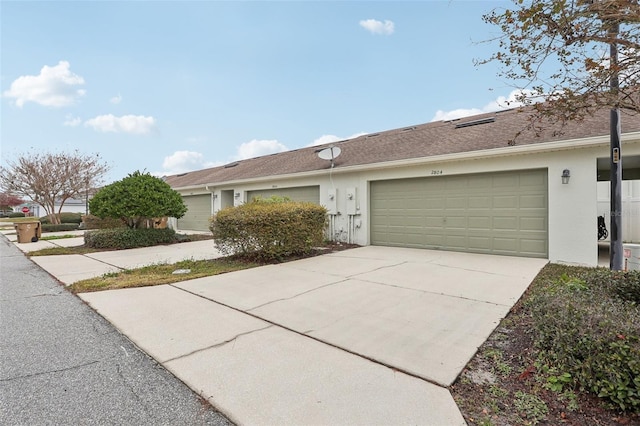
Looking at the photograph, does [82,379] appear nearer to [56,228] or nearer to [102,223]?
[102,223]

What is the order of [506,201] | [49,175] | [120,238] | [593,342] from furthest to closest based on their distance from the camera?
[49,175], [120,238], [506,201], [593,342]

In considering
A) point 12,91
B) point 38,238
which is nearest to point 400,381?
point 12,91

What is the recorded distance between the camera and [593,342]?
7.36ft

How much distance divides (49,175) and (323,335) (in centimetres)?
2416

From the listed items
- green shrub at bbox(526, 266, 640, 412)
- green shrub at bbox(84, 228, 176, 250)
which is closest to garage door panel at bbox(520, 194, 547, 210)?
green shrub at bbox(526, 266, 640, 412)

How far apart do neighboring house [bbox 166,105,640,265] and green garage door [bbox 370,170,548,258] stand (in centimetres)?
2

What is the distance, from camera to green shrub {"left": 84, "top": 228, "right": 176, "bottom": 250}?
36.1 ft

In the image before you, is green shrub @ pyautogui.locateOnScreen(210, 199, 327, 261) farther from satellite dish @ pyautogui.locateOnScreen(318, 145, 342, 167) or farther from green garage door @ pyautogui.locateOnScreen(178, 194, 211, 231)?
green garage door @ pyautogui.locateOnScreen(178, 194, 211, 231)

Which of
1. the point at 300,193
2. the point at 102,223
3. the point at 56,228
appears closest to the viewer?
the point at 300,193

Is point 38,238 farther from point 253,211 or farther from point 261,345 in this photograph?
point 261,345

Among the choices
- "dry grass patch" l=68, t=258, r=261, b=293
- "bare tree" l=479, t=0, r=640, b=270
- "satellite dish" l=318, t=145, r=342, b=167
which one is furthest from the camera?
"satellite dish" l=318, t=145, r=342, b=167

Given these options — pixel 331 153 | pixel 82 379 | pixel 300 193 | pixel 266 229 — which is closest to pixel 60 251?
pixel 266 229

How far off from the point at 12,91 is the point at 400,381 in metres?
14.7

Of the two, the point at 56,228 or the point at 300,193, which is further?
the point at 56,228
